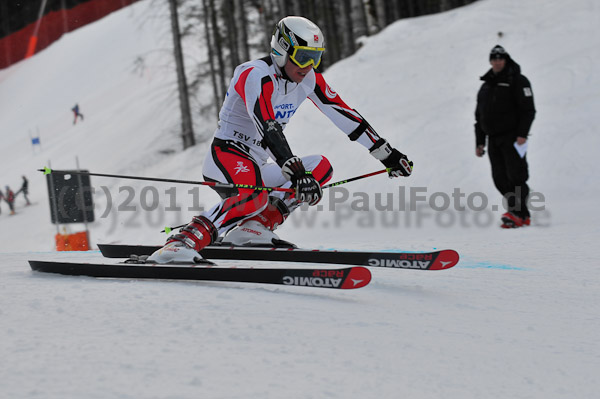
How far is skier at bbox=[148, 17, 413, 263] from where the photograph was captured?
11.6 feet

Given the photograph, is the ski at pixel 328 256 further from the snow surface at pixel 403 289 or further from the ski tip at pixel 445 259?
the snow surface at pixel 403 289

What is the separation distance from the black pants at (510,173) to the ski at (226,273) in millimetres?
3720

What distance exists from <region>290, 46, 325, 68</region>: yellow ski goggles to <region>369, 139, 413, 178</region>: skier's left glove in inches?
31.3

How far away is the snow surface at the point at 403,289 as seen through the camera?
197 cm

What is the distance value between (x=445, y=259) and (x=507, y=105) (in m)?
3.32

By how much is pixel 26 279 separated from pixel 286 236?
202 inches

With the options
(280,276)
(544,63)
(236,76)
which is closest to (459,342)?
(280,276)

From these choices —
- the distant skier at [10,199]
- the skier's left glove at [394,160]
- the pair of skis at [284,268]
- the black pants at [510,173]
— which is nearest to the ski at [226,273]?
the pair of skis at [284,268]

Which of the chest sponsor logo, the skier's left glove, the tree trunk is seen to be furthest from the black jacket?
the tree trunk

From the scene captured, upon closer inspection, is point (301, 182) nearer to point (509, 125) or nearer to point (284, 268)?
point (284, 268)

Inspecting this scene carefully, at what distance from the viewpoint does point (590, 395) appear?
6.57 ft

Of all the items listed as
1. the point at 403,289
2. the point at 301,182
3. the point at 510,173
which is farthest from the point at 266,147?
the point at 510,173

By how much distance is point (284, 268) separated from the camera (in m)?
3.16

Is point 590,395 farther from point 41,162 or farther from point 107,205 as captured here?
point 41,162
